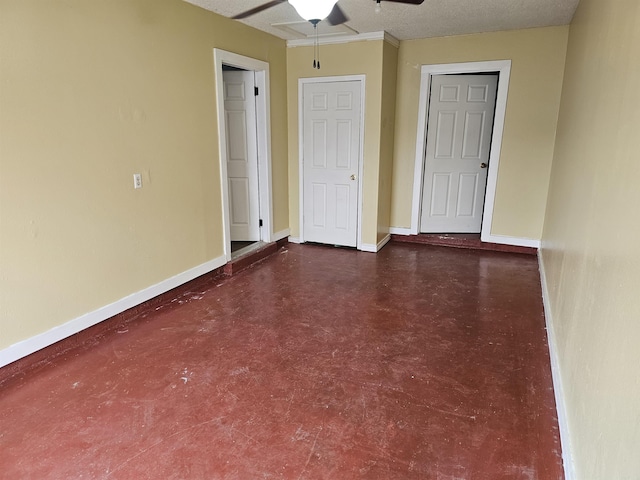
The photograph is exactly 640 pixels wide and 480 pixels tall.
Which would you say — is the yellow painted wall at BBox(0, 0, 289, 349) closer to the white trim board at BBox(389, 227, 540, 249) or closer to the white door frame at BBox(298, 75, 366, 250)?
the white door frame at BBox(298, 75, 366, 250)

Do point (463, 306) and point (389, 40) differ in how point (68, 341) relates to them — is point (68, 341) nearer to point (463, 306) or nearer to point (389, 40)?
point (463, 306)

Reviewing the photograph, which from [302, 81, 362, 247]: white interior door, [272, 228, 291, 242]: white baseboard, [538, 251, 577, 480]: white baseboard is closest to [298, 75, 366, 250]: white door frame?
[302, 81, 362, 247]: white interior door

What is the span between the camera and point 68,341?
2.75 meters

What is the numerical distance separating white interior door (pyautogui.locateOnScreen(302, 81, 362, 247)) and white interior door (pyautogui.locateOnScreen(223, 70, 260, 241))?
68 centimetres

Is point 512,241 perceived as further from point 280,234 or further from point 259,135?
point 259,135

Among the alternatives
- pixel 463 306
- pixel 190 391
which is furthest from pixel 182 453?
pixel 463 306

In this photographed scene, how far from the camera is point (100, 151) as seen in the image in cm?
282

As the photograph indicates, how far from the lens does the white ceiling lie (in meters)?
3.49

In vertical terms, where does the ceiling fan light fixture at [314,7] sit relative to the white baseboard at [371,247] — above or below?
above

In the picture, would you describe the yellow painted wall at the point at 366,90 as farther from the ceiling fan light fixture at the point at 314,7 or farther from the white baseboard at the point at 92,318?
the ceiling fan light fixture at the point at 314,7

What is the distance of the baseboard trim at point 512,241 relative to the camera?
488 centimetres

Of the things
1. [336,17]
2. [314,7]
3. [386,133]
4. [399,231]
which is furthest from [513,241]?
[314,7]

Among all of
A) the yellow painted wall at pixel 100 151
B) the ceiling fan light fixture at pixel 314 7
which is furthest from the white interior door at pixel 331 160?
the ceiling fan light fixture at pixel 314 7

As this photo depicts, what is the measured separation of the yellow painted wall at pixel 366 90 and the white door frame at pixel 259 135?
47 centimetres
